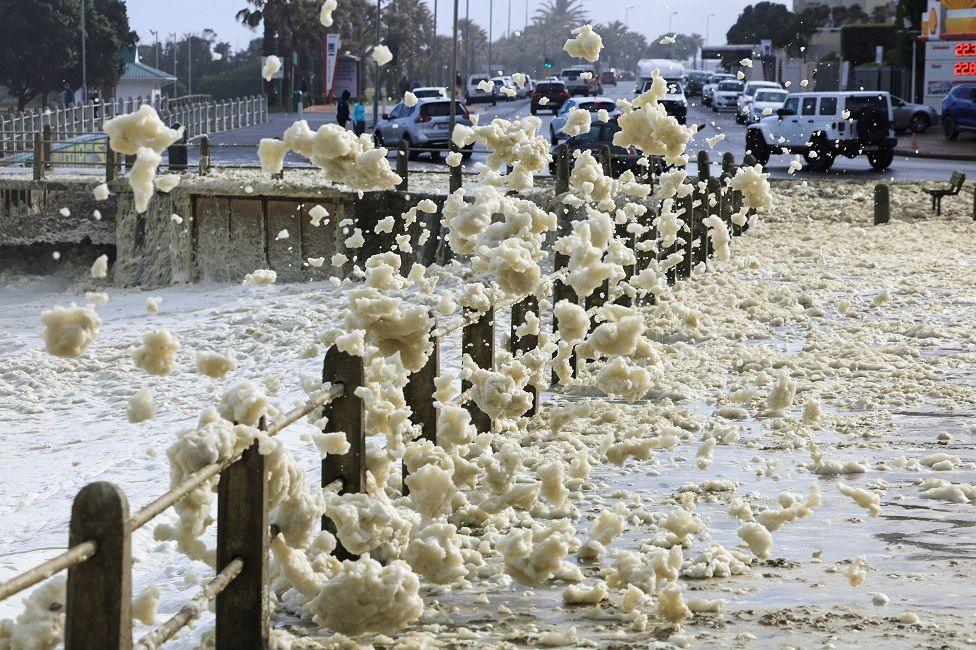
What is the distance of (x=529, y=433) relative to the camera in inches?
321

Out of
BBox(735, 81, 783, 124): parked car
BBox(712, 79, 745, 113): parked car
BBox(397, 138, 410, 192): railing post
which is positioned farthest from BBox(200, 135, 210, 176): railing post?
BBox(712, 79, 745, 113): parked car

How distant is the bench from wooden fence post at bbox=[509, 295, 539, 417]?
17290mm

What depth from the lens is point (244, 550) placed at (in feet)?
14.5

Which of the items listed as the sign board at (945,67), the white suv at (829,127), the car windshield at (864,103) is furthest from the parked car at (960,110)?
the car windshield at (864,103)

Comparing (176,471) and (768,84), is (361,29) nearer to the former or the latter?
(768,84)

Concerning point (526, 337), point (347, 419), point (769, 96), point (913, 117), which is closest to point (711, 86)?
point (913, 117)

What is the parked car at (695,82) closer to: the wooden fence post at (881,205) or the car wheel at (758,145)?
the car wheel at (758,145)

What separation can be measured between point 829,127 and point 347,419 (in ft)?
92.8

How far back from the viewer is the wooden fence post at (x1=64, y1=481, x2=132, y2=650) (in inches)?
130

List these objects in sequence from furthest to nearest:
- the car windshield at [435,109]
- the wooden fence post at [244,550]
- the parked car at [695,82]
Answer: the parked car at [695,82]
the car windshield at [435,109]
the wooden fence post at [244,550]

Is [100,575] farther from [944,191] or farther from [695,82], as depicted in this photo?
[695,82]

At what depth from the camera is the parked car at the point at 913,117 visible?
45875 mm

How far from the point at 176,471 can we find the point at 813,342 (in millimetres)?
8042

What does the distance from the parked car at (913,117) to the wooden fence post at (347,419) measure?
42.8 metres
